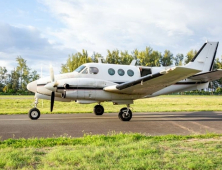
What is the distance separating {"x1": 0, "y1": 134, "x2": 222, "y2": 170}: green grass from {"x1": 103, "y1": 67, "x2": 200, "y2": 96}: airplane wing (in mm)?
4062

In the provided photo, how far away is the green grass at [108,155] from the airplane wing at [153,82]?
406 centimetres

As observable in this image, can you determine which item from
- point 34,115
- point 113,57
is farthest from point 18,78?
point 34,115

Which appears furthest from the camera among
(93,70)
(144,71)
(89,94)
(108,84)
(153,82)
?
(144,71)

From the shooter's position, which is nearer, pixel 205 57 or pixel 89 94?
pixel 89 94

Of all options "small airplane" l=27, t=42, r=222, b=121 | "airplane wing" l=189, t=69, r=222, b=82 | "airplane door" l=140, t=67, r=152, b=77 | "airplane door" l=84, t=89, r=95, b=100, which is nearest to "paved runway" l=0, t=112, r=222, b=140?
"airplane door" l=84, t=89, r=95, b=100

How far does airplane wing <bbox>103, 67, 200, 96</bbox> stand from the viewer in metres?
9.80

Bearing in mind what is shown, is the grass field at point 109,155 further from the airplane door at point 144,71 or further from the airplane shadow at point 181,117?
the airplane door at point 144,71

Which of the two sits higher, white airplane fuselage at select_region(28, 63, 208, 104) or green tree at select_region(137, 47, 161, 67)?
green tree at select_region(137, 47, 161, 67)

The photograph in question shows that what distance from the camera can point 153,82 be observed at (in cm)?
1128

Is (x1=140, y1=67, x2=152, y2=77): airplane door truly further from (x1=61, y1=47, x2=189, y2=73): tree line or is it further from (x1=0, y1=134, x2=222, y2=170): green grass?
(x1=61, y1=47, x2=189, y2=73): tree line

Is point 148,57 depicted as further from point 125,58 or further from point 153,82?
point 153,82

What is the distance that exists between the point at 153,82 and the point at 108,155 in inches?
267

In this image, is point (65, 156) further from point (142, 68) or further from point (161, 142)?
→ point (142, 68)

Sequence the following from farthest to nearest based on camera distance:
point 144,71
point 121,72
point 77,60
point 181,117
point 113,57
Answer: point 113,57, point 77,60, point 144,71, point 181,117, point 121,72
